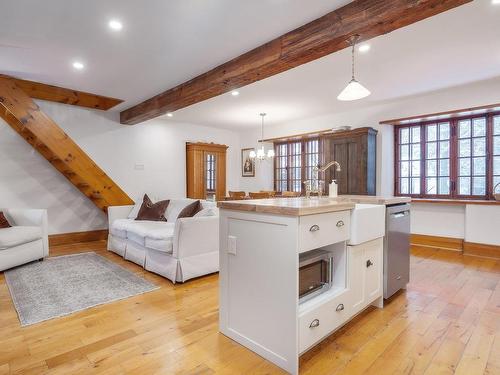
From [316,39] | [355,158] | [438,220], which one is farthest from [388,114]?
[316,39]

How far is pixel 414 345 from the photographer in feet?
6.36

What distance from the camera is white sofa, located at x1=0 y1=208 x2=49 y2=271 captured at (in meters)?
3.46

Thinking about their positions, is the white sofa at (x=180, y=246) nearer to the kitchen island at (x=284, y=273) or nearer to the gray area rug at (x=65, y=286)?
the gray area rug at (x=65, y=286)

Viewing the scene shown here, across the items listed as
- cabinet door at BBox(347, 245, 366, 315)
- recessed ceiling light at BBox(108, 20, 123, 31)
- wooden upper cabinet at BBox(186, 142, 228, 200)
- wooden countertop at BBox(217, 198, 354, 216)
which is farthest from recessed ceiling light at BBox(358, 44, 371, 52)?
wooden upper cabinet at BBox(186, 142, 228, 200)

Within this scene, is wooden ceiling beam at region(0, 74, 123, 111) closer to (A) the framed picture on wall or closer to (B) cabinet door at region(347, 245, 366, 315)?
(A) the framed picture on wall

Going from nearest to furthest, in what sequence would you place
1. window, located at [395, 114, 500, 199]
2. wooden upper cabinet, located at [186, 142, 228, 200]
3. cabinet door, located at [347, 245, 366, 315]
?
cabinet door, located at [347, 245, 366, 315] → window, located at [395, 114, 500, 199] → wooden upper cabinet, located at [186, 142, 228, 200]

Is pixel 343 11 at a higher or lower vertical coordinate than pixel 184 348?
higher

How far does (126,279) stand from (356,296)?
2479 mm

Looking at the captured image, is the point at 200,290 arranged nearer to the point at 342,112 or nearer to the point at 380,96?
the point at 380,96

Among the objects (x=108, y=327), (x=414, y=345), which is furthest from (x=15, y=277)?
(x=414, y=345)

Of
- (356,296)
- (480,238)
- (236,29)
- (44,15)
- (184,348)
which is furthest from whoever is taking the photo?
(480,238)

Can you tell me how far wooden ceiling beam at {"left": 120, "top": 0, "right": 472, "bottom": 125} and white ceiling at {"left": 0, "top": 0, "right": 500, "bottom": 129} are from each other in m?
0.10

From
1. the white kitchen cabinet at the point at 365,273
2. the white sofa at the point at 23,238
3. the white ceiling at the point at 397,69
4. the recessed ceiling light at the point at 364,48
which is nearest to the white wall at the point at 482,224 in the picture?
the white ceiling at the point at 397,69

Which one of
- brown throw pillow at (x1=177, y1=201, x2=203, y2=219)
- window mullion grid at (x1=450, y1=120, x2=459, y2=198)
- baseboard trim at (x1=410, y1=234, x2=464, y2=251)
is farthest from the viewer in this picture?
window mullion grid at (x1=450, y1=120, x2=459, y2=198)
